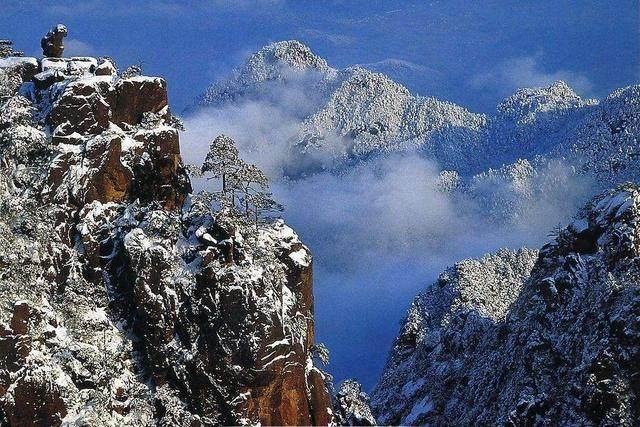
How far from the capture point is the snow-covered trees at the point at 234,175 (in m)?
79.8

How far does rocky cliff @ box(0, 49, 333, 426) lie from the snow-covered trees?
259cm

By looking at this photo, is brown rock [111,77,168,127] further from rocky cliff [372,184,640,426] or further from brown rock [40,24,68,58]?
rocky cliff [372,184,640,426]

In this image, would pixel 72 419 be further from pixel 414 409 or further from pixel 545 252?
pixel 414 409

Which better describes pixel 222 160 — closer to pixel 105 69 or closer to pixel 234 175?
pixel 234 175

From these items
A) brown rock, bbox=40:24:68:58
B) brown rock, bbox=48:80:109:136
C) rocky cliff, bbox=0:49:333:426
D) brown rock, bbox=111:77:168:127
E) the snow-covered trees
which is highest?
brown rock, bbox=40:24:68:58

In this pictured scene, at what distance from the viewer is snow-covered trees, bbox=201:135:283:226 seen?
79.8m

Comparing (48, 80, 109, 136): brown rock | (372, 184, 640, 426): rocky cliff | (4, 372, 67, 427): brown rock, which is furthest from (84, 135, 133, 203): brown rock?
(372, 184, 640, 426): rocky cliff

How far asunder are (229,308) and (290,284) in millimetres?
9497

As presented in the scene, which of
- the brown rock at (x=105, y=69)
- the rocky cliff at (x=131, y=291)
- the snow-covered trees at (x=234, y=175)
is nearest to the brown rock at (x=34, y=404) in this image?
the rocky cliff at (x=131, y=291)

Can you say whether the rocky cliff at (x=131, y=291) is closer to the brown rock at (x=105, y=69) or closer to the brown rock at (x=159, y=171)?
the brown rock at (x=159, y=171)

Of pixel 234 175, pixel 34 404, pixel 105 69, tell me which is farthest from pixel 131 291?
pixel 105 69

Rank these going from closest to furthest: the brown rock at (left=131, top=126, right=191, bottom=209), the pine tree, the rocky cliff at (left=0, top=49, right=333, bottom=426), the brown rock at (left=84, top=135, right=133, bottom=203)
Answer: the rocky cliff at (left=0, top=49, right=333, bottom=426) < the brown rock at (left=84, top=135, right=133, bottom=203) < the pine tree < the brown rock at (left=131, top=126, right=191, bottom=209)

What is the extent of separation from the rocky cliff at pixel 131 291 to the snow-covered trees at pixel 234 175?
2.59 meters

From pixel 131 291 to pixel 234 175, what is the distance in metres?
16.1
